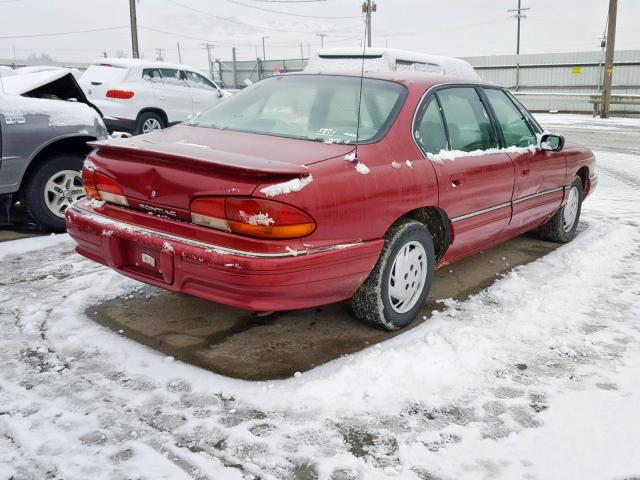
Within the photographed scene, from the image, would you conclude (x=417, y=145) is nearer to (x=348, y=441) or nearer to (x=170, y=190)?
(x=170, y=190)

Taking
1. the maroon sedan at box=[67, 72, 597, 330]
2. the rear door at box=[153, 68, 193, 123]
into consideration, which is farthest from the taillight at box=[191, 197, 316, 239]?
the rear door at box=[153, 68, 193, 123]

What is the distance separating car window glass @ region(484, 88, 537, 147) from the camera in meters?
4.48

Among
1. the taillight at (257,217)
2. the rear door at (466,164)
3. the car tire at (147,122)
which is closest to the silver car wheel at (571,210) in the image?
the rear door at (466,164)

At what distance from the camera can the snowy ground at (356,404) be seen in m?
2.30

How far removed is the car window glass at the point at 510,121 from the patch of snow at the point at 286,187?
2203 millimetres

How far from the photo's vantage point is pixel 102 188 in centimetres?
334

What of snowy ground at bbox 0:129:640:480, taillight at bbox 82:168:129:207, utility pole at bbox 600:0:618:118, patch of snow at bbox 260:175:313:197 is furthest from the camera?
utility pole at bbox 600:0:618:118

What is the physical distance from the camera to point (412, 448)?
240 centimetres

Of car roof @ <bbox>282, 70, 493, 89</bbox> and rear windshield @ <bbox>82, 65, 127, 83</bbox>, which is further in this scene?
rear windshield @ <bbox>82, 65, 127, 83</bbox>

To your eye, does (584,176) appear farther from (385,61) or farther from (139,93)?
(139,93)

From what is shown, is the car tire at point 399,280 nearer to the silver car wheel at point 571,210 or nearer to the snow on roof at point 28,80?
the silver car wheel at point 571,210

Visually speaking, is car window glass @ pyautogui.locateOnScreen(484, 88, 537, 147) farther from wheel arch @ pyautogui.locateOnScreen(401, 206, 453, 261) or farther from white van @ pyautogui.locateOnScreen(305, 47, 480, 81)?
white van @ pyautogui.locateOnScreen(305, 47, 480, 81)

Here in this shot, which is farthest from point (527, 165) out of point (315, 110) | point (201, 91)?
point (201, 91)

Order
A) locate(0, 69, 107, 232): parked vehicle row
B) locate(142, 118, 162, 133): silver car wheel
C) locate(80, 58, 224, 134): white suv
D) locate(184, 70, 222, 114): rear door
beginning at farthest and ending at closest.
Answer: locate(184, 70, 222, 114): rear door, locate(142, 118, 162, 133): silver car wheel, locate(80, 58, 224, 134): white suv, locate(0, 69, 107, 232): parked vehicle row
